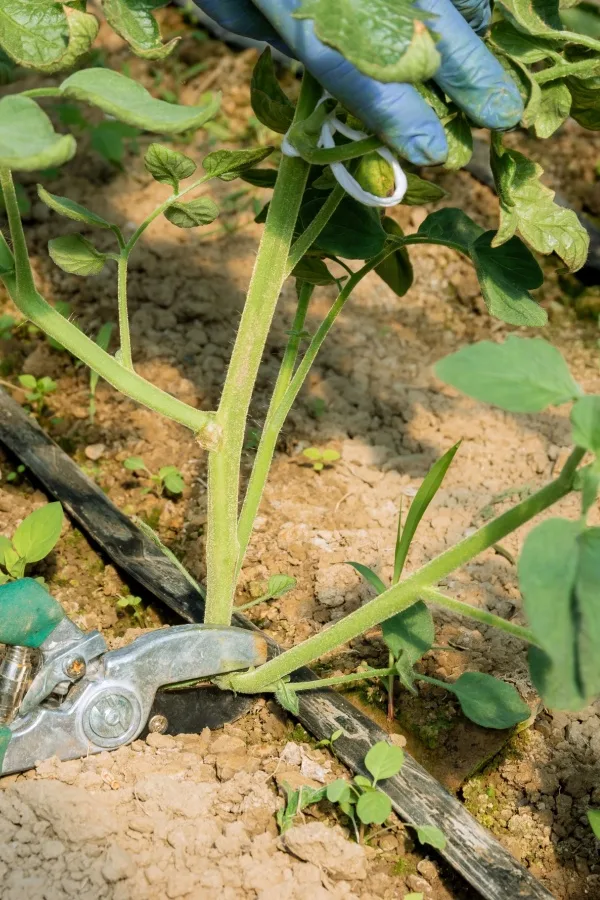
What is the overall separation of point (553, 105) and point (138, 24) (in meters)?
0.59

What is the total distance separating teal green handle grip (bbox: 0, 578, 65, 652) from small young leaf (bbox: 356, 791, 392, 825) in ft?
1.64

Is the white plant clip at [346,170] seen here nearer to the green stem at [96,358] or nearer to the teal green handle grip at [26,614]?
the green stem at [96,358]

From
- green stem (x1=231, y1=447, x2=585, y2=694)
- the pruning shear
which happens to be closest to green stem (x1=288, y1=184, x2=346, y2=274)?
green stem (x1=231, y1=447, x2=585, y2=694)

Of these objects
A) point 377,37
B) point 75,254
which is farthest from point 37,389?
point 377,37

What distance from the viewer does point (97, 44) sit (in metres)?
3.27

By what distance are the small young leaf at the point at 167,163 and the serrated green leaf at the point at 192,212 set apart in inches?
1.5

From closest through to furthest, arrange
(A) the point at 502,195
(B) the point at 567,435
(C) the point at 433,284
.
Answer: (A) the point at 502,195
(B) the point at 567,435
(C) the point at 433,284

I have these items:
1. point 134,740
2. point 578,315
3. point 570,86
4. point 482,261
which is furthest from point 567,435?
point 134,740

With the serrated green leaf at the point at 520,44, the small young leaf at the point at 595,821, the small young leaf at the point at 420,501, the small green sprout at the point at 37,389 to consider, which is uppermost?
the serrated green leaf at the point at 520,44

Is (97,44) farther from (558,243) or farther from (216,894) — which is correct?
(216,894)

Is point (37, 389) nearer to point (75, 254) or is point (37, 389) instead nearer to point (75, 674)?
point (75, 254)

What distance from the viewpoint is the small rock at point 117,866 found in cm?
130

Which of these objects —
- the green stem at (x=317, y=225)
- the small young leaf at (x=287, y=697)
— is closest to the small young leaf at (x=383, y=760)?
the small young leaf at (x=287, y=697)

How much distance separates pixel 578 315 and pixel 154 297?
1186mm
